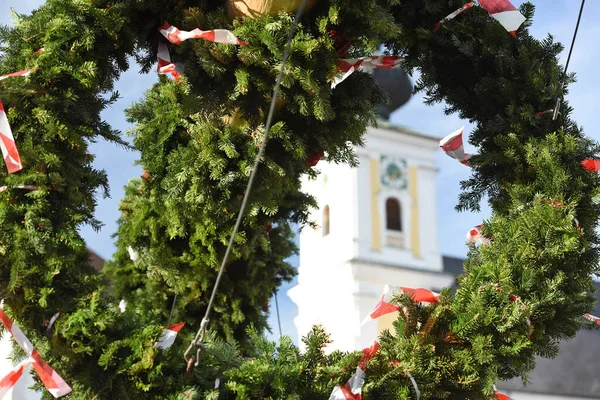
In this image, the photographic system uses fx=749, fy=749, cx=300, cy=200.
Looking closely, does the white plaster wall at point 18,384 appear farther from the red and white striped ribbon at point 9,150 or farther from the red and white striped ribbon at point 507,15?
the red and white striped ribbon at point 507,15

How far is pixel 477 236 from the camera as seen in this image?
1.96m

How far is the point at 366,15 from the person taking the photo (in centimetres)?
177

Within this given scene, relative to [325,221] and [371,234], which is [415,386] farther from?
[325,221]

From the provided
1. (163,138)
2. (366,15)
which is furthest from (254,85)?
(163,138)

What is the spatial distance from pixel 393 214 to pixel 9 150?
19.5m

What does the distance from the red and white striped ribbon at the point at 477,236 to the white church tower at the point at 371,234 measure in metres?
16.8

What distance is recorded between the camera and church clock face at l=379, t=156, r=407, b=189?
2062cm

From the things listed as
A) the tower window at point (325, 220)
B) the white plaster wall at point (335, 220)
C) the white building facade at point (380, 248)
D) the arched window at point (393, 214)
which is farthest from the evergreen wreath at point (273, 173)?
the arched window at point (393, 214)

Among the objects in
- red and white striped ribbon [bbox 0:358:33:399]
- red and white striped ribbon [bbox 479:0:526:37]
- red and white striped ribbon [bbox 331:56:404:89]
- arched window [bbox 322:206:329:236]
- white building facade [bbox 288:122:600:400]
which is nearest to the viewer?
red and white striped ribbon [bbox 0:358:33:399]

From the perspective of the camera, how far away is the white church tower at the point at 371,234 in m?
19.3

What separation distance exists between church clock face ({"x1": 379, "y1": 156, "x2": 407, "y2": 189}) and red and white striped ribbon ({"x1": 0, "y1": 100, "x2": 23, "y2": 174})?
1918 centimetres

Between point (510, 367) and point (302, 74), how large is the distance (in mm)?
817

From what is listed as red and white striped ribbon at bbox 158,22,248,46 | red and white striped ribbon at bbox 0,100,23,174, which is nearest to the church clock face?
red and white striped ribbon at bbox 158,22,248,46

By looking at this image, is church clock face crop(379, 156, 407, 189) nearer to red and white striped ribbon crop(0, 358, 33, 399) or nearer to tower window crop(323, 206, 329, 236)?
tower window crop(323, 206, 329, 236)
